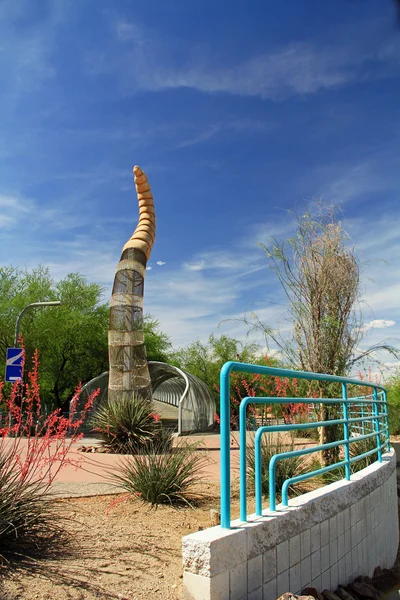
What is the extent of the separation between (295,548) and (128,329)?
13.3 meters

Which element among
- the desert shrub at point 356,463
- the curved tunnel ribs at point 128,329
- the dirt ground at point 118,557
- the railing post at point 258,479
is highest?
the curved tunnel ribs at point 128,329

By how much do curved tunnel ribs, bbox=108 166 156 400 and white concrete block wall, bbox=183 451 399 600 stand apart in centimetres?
1119

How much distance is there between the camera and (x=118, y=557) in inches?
157

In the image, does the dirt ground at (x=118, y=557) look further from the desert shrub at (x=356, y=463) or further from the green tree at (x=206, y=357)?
the green tree at (x=206, y=357)

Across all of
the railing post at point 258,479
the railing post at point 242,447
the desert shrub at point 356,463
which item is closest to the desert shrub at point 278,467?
the desert shrub at point 356,463

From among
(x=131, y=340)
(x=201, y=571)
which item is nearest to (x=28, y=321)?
(x=131, y=340)

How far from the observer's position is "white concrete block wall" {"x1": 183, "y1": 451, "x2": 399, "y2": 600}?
2877mm

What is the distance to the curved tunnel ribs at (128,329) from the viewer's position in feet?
53.5

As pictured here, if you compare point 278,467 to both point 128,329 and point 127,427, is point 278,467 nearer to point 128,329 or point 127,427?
point 127,427

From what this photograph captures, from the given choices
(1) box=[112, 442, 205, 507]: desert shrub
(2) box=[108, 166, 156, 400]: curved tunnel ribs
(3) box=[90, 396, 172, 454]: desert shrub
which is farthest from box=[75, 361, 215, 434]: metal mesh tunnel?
(1) box=[112, 442, 205, 507]: desert shrub

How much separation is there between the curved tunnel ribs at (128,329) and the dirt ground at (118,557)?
1025cm

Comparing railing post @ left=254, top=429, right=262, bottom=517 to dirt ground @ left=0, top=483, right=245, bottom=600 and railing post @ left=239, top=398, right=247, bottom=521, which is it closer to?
railing post @ left=239, top=398, right=247, bottom=521

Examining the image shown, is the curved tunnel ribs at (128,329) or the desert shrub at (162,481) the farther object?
the curved tunnel ribs at (128,329)

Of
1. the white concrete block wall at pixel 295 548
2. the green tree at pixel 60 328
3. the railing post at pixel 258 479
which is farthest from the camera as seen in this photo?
the green tree at pixel 60 328
